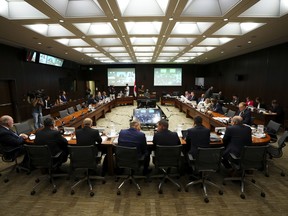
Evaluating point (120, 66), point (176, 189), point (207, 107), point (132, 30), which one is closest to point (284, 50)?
point (207, 107)

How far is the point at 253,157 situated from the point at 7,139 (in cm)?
418

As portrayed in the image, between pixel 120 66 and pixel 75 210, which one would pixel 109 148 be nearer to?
pixel 75 210

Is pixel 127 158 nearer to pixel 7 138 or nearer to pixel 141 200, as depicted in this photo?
pixel 141 200

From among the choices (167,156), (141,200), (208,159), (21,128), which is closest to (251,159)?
(208,159)

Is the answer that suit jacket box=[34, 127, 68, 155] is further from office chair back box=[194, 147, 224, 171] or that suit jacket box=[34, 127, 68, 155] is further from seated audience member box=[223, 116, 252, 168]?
seated audience member box=[223, 116, 252, 168]

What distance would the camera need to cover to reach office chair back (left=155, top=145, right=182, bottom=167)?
281 centimetres

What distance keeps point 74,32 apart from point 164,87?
1126 centimetres

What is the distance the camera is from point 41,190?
309cm

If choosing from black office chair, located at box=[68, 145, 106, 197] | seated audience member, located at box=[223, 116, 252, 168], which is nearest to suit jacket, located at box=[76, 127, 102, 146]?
black office chair, located at box=[68, 145, 106, 197]

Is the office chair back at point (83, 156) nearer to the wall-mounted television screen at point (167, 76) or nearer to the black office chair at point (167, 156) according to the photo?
the black office chair at point (167, 156)

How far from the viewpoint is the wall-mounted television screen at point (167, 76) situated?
15.3 m

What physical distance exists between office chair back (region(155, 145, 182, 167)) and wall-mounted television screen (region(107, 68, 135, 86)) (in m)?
12.9

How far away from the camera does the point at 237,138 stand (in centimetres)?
301

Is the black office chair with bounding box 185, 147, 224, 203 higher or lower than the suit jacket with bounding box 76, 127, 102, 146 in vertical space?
lower
